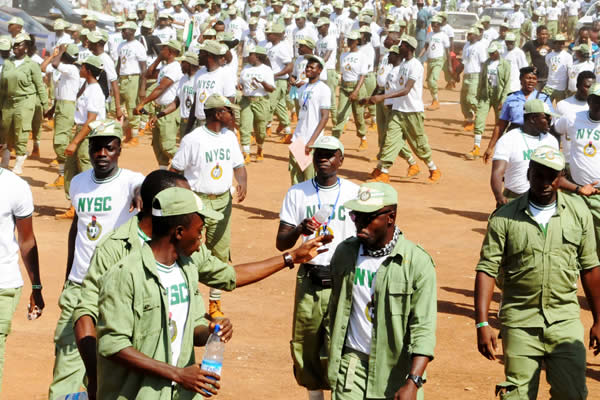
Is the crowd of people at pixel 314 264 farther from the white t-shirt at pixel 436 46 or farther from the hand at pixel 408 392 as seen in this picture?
the white t-shirt at pixel 436 46

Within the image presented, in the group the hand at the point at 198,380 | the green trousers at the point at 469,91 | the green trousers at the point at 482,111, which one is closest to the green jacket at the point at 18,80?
the green trousers at the point at 482,111

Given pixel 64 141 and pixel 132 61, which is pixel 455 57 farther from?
pixel 64 141

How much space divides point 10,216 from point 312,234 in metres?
2.13

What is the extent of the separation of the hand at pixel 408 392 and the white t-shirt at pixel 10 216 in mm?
2909

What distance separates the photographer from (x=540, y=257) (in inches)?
255

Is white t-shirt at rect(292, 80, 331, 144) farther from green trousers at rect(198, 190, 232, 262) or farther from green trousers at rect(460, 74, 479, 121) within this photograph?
green trousers at rect(460, 74, 479, 121)

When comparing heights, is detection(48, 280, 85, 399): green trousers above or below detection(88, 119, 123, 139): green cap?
below

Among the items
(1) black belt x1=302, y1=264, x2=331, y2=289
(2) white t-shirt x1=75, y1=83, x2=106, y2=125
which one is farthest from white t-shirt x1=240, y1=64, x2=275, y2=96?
(1) black belt x1=302, y1=264, x2=331, y2=289

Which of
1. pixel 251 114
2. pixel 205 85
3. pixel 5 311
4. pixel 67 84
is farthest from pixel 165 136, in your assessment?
A: pixel 5 311

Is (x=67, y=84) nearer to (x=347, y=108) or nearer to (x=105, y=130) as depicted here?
(x=347, y=108)

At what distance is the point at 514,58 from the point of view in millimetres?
21688

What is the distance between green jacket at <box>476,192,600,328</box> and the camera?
21.2 ft

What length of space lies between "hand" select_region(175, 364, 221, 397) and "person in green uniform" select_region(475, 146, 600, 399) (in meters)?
2.28

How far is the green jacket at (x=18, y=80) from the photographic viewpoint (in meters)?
17.2
